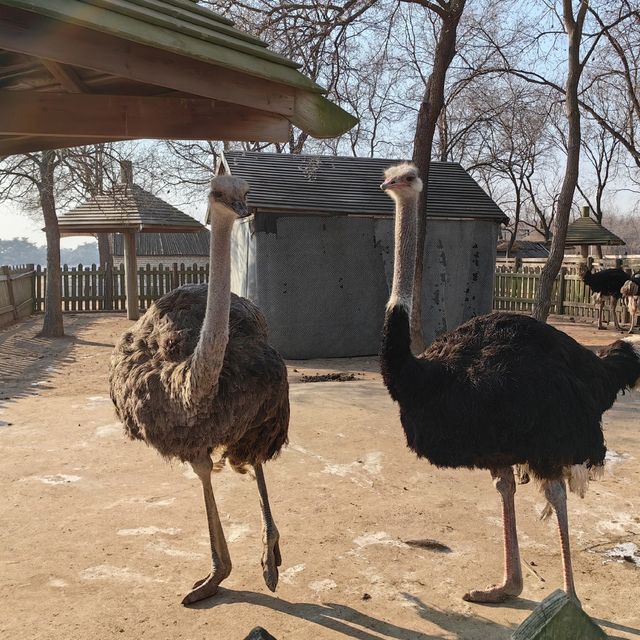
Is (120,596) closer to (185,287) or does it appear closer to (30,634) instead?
(30,634)

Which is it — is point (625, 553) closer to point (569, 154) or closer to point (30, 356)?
point (569, 154)

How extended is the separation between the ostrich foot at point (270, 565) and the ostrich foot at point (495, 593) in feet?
3.05

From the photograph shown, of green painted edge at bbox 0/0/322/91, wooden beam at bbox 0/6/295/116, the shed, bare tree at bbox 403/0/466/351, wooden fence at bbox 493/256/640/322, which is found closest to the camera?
green painted edge at bbox 0/0/322/91

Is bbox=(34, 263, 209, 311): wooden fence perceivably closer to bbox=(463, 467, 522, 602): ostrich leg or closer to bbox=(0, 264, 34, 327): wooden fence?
bbox=(0, 264, 34, 327): wooden fence

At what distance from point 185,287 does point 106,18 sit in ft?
8.13

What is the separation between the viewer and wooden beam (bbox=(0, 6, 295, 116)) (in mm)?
2258

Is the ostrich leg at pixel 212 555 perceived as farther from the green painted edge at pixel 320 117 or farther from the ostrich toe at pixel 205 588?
the green painted edge at pixel 320 117

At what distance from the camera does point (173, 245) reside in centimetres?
3803

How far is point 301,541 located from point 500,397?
1.61 m

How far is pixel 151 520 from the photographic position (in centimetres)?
450

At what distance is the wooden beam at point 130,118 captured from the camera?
3.18 meters

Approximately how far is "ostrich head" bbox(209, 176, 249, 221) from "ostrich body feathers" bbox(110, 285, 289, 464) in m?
0.72

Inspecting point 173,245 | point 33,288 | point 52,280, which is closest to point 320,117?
point 52,280

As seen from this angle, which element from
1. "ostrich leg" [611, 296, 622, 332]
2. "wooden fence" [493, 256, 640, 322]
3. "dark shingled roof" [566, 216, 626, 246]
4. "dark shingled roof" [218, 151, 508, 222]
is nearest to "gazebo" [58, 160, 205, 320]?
"dark shingled roof" [218, 151, 508, 222]
